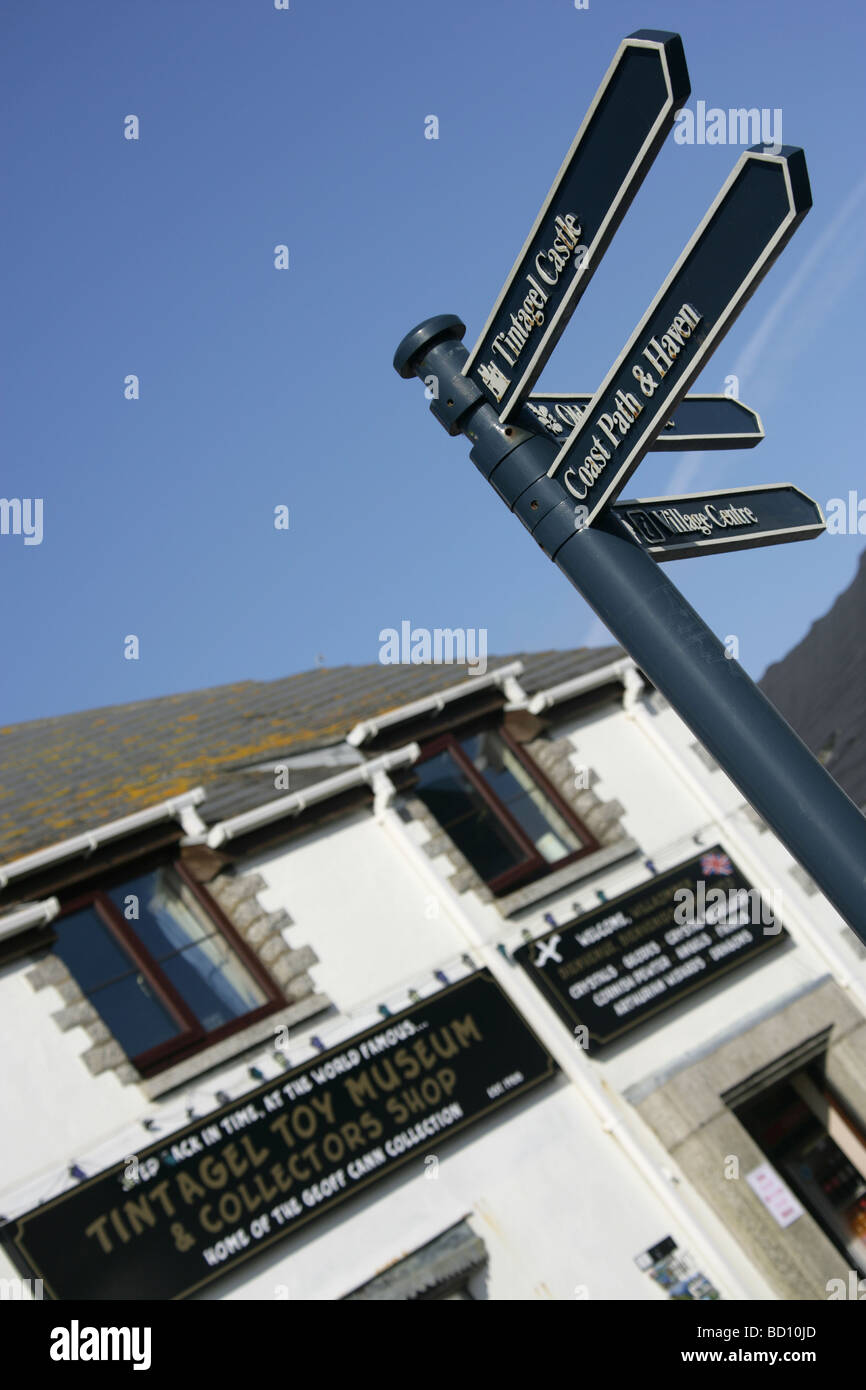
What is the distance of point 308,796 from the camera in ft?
44.4

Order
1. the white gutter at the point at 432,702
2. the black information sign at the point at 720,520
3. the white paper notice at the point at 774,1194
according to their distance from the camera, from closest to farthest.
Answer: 1. the black information sign at the point at 720,520
2. the white paper notice at the point at 774,1194
3. the white gutter at the point at 432,702

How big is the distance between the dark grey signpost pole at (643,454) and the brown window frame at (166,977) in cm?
918

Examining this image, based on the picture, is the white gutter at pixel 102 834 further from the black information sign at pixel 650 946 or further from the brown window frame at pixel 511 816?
the black information sign at pixel 650 946

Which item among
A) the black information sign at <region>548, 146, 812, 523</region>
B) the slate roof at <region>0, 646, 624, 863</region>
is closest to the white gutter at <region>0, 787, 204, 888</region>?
the slate roof at <region>0, 646, 624, 863</region>

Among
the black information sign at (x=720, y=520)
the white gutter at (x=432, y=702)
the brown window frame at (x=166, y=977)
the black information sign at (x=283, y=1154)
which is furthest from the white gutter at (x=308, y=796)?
the black information sign at (x=720, y=520)

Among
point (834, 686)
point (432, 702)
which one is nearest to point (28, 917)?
point (432, 702)

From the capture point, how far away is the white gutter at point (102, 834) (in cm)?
1195

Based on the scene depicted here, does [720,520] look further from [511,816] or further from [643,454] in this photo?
[511,816]

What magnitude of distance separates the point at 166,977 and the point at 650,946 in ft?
17.7

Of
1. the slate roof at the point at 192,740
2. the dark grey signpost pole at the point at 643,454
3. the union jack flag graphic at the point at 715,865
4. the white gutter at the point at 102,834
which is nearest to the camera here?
the dark grey signpost pole at the point at 643,454

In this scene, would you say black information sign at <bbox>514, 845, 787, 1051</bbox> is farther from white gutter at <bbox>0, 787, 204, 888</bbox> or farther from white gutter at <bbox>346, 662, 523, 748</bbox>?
white gutter at <bbox>0, 787, 204, 888</bbox>

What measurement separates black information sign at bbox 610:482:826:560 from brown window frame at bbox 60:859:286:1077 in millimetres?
9097
